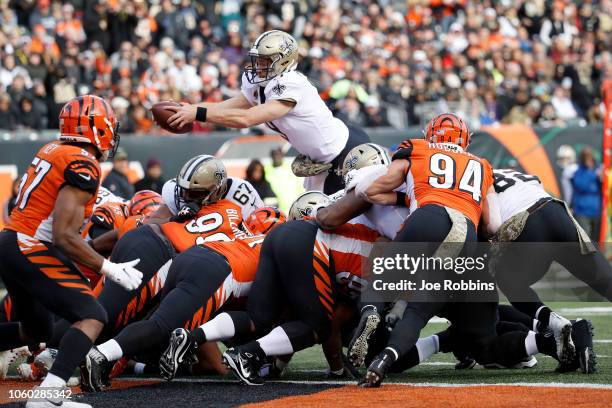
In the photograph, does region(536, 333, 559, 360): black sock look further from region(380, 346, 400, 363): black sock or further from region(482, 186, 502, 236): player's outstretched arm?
region(380, 346, 400, 363): black sock

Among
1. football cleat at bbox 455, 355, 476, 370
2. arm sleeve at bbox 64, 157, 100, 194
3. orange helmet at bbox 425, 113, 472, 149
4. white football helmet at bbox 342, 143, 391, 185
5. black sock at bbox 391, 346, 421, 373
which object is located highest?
orange helmet at bbox 425, 113, 472, 149

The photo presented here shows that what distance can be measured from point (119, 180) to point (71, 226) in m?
7.39

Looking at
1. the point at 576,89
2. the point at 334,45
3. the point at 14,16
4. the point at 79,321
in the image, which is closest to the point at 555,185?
the point at 576,89

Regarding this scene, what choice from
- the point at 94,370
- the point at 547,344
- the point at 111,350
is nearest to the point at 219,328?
the point at 111,350

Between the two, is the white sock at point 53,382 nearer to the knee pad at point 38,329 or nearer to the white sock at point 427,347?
the knee pad at point 38,329

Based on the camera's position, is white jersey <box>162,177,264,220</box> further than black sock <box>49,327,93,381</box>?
Yes

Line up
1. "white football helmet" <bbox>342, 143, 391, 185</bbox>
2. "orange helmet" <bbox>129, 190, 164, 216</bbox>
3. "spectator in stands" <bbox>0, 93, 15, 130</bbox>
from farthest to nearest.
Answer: "spectator in stands" <bbox>0, 93, 15, 130</bbox>, "orange helmet" <bbox>129, 190, 164, 216</bbox>, "white football helmet" <bbox>342, 143, 391, 185</bbox>

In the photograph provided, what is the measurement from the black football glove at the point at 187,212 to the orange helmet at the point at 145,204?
0.74 m

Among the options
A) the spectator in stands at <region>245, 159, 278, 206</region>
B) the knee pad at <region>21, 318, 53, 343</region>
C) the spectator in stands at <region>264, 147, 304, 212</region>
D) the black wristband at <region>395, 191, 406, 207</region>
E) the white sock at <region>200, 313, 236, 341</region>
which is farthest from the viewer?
the spectator in stands at <region>264, 147, 304, 212</region>

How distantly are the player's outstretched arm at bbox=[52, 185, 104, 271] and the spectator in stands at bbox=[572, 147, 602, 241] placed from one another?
395 inches

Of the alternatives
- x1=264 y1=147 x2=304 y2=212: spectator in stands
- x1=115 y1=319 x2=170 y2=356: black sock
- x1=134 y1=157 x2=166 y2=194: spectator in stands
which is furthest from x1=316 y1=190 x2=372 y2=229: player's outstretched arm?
x1=264 y1=147 x2=304 y2=212: spectator in stands

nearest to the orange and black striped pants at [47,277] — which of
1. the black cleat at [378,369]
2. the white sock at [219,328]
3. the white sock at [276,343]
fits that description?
the white sock at [219,328]

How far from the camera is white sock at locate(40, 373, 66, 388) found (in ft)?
16.7

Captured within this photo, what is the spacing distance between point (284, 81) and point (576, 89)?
1159 cm
